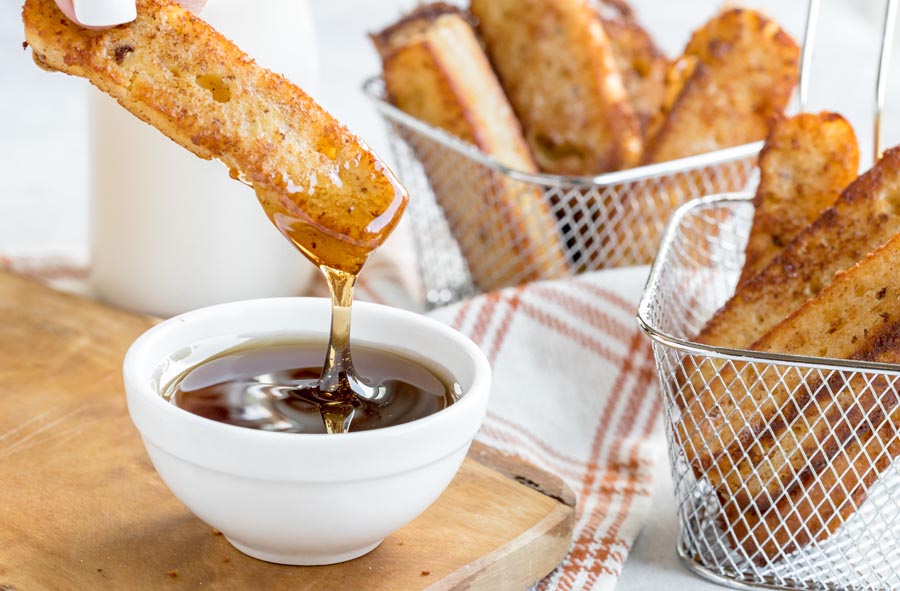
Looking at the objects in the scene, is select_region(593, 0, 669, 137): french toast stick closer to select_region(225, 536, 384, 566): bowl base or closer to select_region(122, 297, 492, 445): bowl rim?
select_region(122, 297, 492, 445): bowl rim

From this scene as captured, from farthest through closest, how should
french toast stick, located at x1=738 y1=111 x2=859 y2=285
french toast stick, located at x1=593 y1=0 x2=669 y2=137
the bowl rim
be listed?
french toast stick, located at x1=593 y1=0 x2=669 y2=137 < french toast stick, located at x1=738 y1=111 x2=859 y2=285 < the bowl rim

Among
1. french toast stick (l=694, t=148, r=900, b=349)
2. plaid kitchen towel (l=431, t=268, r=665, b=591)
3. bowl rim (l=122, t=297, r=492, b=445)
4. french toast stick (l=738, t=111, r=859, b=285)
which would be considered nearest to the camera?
bowl rim (l=122, t=297, r=492, b=445)

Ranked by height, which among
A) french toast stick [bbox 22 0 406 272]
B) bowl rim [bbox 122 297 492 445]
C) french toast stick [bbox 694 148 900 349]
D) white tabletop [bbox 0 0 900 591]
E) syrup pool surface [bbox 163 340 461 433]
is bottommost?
white tabletop [bbox 0 0 900 591]

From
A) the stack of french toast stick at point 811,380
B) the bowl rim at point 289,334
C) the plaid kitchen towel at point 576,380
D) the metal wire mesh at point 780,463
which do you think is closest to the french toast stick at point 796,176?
the stack of french toast stick at point 811,380

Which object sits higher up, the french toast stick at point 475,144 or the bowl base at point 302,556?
the french toast stick at point 475,144

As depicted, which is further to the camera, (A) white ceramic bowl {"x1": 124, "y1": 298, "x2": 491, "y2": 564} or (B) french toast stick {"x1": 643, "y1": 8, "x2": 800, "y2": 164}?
(B) french toast stick {"x1": 643, "y1": 8, "x2": 800, "y2": 164}

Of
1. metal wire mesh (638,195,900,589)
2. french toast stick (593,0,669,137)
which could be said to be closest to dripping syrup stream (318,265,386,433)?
metal wire mesh (638,195,900,589)

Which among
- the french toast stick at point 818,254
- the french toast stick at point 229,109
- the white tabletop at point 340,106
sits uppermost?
the french toast stick at point 229,109

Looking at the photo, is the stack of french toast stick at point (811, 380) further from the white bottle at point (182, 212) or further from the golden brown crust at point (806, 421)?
the white bottle at point (182, 212)

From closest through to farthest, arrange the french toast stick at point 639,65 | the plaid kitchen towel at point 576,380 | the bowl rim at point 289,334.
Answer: the bowl rim at point 289,334
the plaid kitchen towel at point 576,380
the french toast stick at point 639,65
